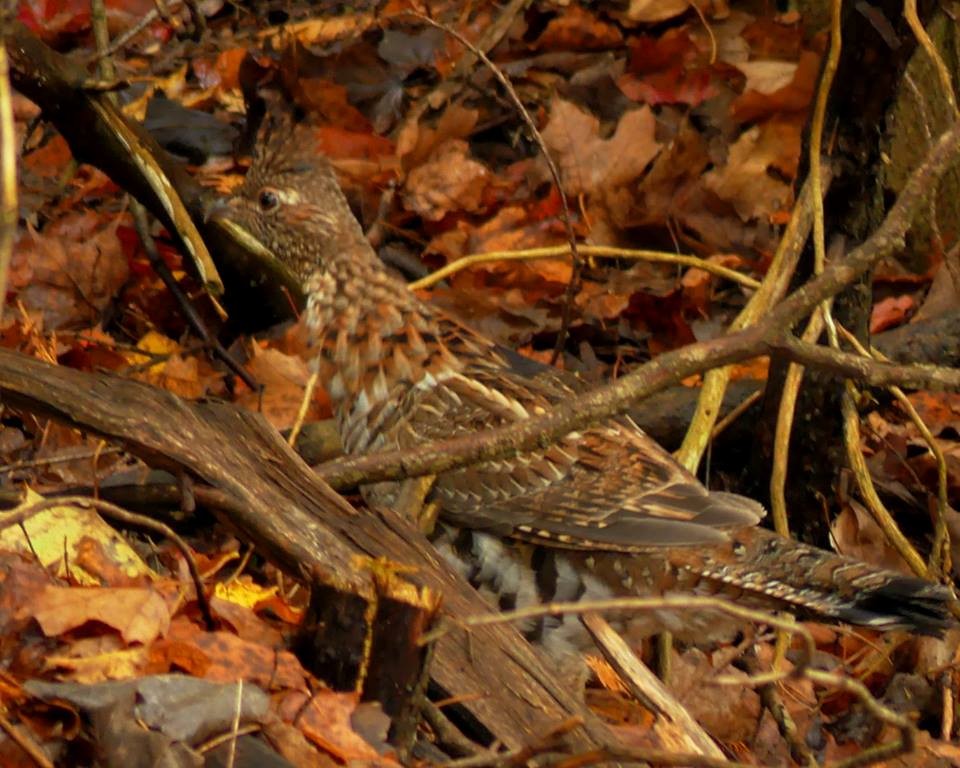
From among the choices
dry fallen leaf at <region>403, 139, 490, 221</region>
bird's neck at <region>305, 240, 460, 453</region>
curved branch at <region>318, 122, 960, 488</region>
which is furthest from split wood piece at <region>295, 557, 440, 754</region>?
dry fallen leaf at <region>403, 139, 490, 221</region>

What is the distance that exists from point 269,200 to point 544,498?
4.55 feet

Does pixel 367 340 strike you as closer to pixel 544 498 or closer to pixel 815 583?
pixel 544 498

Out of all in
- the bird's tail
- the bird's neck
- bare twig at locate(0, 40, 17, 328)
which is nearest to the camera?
bare twig at locate(0, 40, 17, 328)

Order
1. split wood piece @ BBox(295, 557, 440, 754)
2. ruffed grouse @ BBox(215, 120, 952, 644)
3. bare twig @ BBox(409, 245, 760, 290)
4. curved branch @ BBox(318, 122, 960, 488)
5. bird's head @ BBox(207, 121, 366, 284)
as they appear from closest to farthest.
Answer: split wood piece @ BBox(295, 557, 440, 754)
curved branch @ BBox(318, 122, 960, 488)
ruffed grouse @ BBox(215, 120, 952, 644)
bird's head @ BBox(207, 121, 366, 284)
bare twig @ BBox(409, 245, 760, 290)

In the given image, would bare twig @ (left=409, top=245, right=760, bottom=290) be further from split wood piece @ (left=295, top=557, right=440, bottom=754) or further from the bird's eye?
split wood piece @ (left=295, top=557, right=440, bottom=754)

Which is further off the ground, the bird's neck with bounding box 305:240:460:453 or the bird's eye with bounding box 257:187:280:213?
the bird's eye with bounding box 257:187:280:213

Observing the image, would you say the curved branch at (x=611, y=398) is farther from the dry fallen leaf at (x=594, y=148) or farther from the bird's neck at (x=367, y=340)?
the dry fallen leaf at (x=594, y=148)

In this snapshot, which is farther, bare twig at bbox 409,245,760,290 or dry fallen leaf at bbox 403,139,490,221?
dry fallen leaf at bbox 403,139,490,221

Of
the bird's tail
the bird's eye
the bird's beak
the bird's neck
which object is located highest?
the bird's eye

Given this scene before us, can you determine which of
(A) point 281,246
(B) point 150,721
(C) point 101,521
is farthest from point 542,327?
(B) point 150,721

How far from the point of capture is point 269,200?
504cm

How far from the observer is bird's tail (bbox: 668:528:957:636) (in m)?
4.02

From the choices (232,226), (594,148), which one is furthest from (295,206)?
(594,148)

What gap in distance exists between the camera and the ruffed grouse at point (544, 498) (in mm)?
4285
